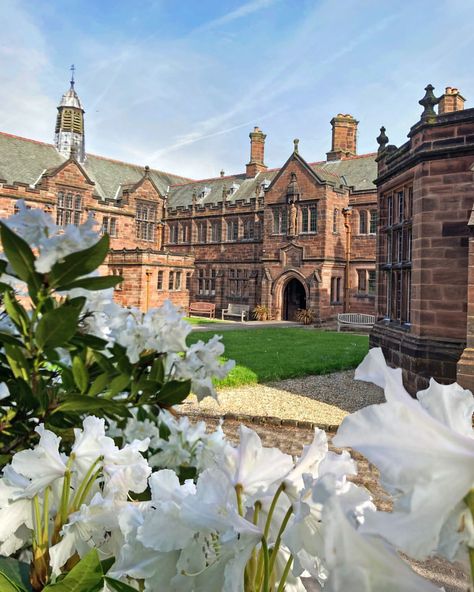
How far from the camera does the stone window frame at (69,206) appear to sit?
3234cm

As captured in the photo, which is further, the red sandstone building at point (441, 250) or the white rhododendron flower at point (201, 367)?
the red sandstone building at point (441, 250)

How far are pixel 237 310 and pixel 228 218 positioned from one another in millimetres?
A: 6849

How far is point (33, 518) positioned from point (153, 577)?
386 millimetres

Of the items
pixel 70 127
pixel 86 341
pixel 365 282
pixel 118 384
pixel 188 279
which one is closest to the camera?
pixel 86 341

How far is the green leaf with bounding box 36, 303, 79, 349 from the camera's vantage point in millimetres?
1113

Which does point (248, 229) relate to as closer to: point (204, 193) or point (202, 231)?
point (202, 231)

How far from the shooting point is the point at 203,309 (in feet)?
112

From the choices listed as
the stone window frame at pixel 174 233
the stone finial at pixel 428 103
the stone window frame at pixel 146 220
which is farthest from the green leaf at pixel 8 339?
the stone window frame at pixel 174 233

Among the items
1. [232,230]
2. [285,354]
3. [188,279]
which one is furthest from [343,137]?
[285,354]

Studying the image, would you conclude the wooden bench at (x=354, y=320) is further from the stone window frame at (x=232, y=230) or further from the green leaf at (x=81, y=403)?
the green leaf at (x=81, y=403)

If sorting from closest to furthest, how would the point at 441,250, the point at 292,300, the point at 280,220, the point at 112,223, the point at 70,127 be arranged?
the point at 441,250 < the point at 280,220 < the point at 292,300 < the point at 112,223 < the point at 70,127

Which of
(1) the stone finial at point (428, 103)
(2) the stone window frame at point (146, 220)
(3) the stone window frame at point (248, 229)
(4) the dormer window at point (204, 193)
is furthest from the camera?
(4) the dormer window at point (204, 193)

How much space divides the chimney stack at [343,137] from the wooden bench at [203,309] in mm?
12840

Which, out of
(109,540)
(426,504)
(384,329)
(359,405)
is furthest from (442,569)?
(384,329)
